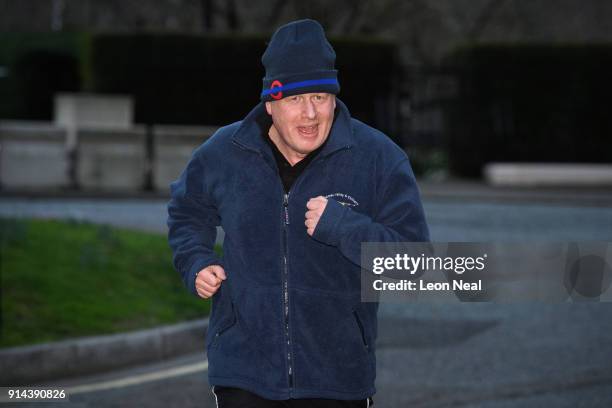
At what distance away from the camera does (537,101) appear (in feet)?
78.5

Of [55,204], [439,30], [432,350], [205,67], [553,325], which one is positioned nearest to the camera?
[432,350]

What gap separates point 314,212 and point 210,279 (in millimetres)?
406

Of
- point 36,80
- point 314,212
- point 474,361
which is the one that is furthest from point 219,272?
point 36,80

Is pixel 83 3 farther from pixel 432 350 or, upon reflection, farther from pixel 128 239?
pixel 432 350

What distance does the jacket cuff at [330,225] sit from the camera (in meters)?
3.40

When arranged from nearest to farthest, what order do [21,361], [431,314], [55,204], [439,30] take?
1. [21,361]
2. [431,314]
3. [55,204]
4. [439,30]

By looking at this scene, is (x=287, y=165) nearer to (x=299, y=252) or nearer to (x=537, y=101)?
(x=299, y=252)

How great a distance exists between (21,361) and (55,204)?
34.8 feet

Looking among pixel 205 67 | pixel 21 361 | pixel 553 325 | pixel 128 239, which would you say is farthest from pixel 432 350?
pixel 205 67

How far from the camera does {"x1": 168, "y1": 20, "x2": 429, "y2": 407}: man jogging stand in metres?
3.54

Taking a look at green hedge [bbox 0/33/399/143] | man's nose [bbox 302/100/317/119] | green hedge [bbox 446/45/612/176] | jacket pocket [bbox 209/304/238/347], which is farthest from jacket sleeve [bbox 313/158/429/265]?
green hedge [bbox 446/45/612/176]

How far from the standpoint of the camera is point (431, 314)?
9609 mm

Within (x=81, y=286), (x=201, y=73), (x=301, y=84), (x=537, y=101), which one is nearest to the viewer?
(x=301, y=84)

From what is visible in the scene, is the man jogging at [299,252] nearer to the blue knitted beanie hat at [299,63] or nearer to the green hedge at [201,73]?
the blue knitted beanie hat at [299,63]
